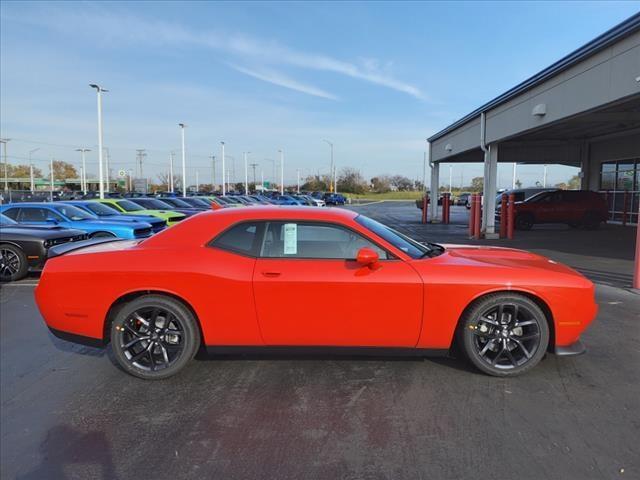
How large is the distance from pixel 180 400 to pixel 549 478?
2634mm

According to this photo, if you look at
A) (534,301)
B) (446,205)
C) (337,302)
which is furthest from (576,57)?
(446,205)

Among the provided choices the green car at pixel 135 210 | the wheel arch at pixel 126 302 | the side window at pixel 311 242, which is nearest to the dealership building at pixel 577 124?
the side window at pixel 311 242

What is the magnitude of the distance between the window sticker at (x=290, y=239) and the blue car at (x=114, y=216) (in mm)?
8672

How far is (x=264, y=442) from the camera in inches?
123

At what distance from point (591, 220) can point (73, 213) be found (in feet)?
65.0

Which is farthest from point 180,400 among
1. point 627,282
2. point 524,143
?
point 524,143

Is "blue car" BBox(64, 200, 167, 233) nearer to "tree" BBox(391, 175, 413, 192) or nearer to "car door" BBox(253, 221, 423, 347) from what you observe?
"car door" BBox(253, 221, 423, 347)

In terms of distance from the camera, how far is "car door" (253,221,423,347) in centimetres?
392

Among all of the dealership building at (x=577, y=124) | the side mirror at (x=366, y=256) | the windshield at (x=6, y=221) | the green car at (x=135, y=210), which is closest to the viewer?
Result: the side mirror at (x=366, y=256)

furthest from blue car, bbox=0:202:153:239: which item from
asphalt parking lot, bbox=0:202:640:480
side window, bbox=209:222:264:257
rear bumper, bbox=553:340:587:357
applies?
rear bumper, bbox=553:340:587:357

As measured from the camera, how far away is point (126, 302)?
4160 millimetres

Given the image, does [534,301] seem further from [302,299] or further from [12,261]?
[12,261]

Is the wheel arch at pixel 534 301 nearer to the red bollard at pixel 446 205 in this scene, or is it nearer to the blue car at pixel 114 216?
the blue car at pixel 114 216

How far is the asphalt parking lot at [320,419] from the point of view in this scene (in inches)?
113
